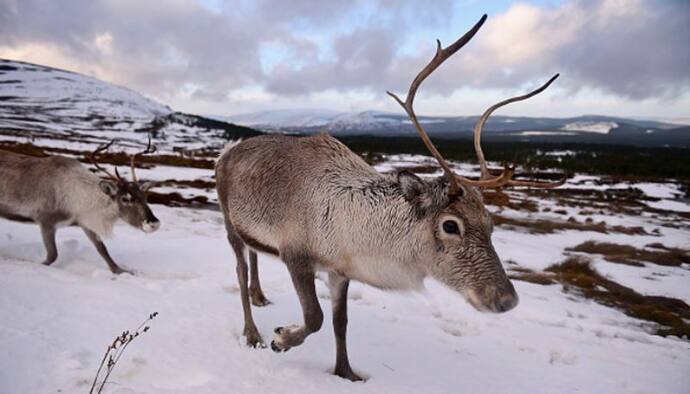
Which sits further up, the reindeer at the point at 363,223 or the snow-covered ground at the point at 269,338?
the reindeer at the point at 363,223

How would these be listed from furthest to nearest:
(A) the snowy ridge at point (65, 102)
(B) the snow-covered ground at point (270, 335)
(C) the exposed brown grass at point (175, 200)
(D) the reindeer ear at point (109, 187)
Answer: (A) the snowy ridge at point (65, 102) < (C) the exposed brown grass at point (175, 200) < (D) the reindeer ear at point (109, 187) < (B) the snow-covered ground at point (270, 335)

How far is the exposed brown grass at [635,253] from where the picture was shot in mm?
11438

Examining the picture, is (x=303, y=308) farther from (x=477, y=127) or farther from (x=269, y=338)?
(x=477, y=127)

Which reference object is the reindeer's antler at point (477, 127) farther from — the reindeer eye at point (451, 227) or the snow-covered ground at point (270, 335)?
the snow-covered ground at point (270, 335)

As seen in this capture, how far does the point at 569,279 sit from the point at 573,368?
5.01 m

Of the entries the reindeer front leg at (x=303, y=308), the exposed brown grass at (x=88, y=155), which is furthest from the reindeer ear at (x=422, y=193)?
the exposed brown grass at (x=88, y=155)

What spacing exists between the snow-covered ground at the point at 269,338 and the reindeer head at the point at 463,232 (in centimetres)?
71

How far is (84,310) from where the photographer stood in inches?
172

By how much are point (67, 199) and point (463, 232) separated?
6823 mm

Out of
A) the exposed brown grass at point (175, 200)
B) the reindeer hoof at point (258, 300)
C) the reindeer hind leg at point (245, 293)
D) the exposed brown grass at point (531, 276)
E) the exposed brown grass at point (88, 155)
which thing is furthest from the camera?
the exposed brown grass at point (88, 155)

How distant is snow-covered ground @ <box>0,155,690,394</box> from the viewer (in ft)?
11.1

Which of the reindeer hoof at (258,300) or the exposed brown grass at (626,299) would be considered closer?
the reindeer hoof at (258,300)

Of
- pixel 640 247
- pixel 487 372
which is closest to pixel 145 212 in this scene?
pixel 487 372

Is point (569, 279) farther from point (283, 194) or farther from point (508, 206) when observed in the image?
point (508, 206)
